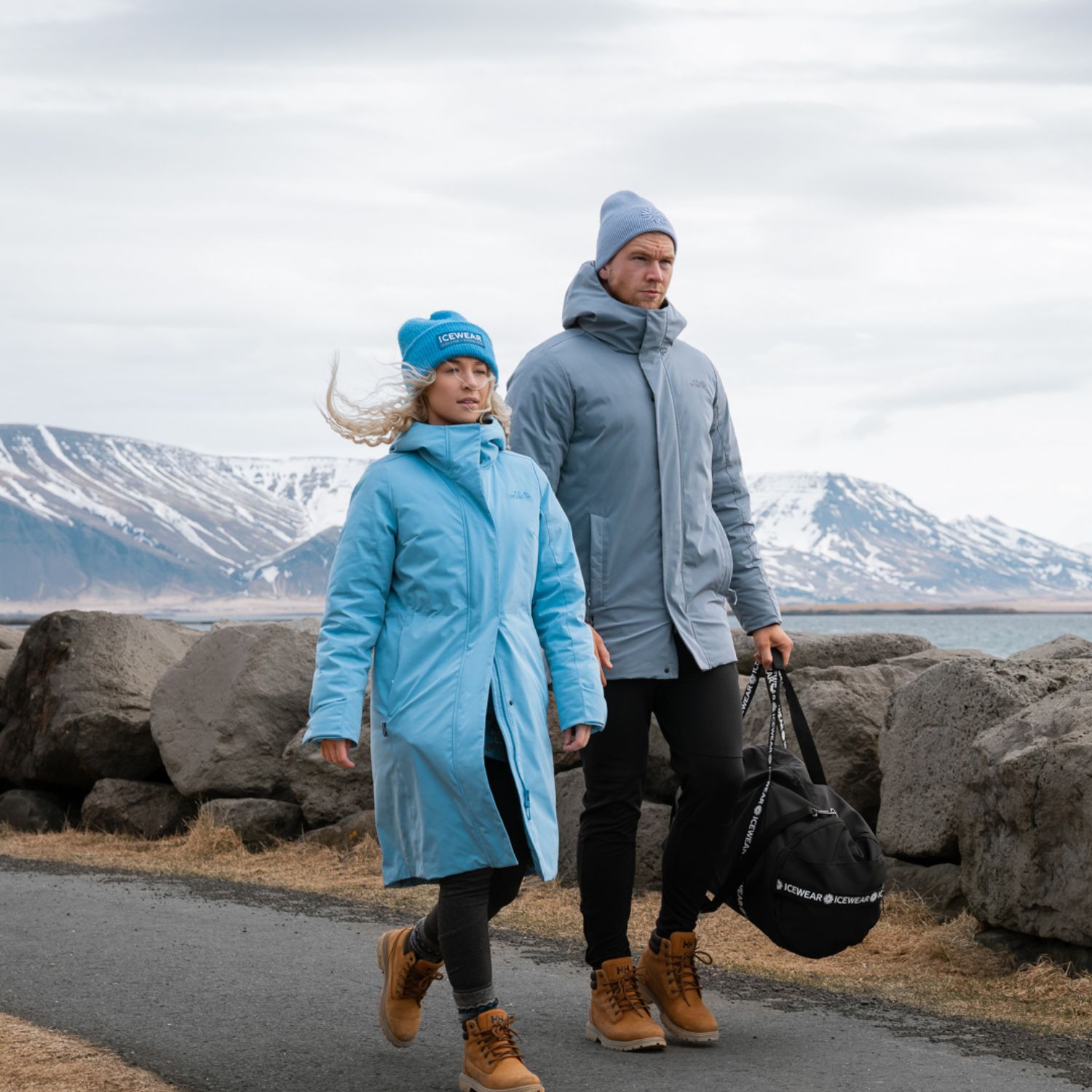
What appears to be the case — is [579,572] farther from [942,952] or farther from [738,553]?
[942,952]

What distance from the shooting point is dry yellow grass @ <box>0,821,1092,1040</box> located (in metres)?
5.53

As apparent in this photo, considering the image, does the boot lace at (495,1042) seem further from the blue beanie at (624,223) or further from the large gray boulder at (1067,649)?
the large gray boulder at (1067,649)

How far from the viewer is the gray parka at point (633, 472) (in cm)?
469

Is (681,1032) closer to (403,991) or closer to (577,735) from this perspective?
(403,991)

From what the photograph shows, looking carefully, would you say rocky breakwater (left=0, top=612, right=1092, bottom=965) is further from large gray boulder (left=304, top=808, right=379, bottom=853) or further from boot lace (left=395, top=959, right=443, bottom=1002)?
boot lace (left=395, top=959, right=443, bottom=1002)

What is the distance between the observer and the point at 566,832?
849 centimetres

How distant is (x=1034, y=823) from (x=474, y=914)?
2.62 meters

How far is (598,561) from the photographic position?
4.74 meters

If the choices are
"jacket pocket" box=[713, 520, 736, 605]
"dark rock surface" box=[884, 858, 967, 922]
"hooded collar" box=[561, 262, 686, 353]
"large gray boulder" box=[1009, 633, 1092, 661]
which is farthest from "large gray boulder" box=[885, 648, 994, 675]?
"hooded collar" box=[561, 262, 686, 353]

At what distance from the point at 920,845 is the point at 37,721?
6801mm

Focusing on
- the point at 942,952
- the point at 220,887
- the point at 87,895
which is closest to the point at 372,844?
the point at 220,887

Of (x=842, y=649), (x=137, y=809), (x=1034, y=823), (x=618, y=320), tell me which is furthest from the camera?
(x=137, y=809)

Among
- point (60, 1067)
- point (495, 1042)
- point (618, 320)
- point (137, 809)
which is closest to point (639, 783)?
point (495, 1042)

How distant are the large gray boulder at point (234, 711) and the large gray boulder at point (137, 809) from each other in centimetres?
22
